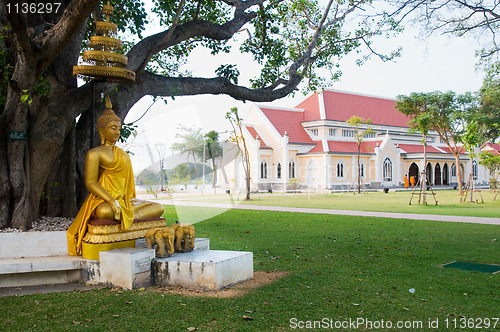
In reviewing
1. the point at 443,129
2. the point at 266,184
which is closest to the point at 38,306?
the point at 266,184

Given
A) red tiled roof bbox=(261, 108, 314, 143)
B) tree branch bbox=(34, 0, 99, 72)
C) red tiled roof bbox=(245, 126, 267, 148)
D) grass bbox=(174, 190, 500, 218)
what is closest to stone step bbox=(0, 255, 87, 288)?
tree branch bbox=(34, 0, 99, 72)

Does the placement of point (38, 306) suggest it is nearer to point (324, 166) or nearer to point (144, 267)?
point (144, 267)

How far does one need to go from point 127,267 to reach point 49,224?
8.24 feet

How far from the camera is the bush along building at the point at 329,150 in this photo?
121 feet

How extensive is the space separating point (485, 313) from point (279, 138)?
3272 cm

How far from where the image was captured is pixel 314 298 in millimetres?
5184

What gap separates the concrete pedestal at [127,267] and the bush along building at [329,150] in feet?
83.8

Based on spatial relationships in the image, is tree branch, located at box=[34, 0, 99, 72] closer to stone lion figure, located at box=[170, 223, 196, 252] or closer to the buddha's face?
the buddha's face

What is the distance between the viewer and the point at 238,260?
5742mm

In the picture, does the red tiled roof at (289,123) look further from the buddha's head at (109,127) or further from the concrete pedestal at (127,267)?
the concrete pedestal at (127,267)

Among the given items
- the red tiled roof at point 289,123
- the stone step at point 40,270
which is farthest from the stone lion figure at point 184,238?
the red tiled roof at point 289,123

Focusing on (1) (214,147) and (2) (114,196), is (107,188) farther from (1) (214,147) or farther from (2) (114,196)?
(1) (214,147)

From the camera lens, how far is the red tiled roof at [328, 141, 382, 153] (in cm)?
3859

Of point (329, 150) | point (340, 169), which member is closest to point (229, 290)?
point (329, 150)
